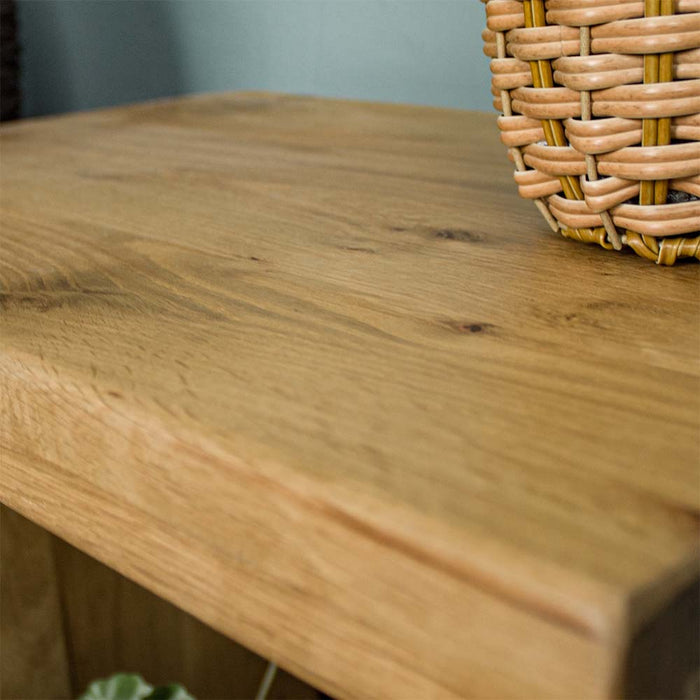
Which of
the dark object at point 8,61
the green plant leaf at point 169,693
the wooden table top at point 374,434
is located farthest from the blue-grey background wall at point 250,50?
→ the green plant leaf at point 169,693

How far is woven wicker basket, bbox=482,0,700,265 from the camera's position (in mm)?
320

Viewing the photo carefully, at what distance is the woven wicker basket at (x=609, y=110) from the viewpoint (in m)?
0.32

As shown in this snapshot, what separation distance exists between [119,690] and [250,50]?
930 millimetres

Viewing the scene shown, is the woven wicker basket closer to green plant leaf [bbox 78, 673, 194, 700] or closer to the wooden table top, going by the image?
the wooden table top

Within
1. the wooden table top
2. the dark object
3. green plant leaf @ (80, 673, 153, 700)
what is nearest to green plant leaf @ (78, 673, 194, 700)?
green plant leaf @ (80, 673, 153, 700)

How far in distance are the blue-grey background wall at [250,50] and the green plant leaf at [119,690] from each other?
2.34 feet

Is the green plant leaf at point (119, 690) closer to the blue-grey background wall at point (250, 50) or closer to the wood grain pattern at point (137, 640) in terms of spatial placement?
the wood grain pattern at point (137, 640)

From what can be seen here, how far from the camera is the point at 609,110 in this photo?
0.34 metres

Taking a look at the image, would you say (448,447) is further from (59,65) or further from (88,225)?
(59,65)

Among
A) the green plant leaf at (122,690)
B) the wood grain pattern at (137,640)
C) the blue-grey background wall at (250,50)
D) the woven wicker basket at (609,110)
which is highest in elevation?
the woven wicker basket at (609,110)

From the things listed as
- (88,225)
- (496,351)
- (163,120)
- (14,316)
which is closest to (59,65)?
(163,120)

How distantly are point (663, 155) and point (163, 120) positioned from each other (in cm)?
63

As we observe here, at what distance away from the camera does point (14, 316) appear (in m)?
0.35

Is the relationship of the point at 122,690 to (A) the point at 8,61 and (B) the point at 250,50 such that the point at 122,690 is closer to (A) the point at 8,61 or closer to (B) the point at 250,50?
(B) the point at 250,50
